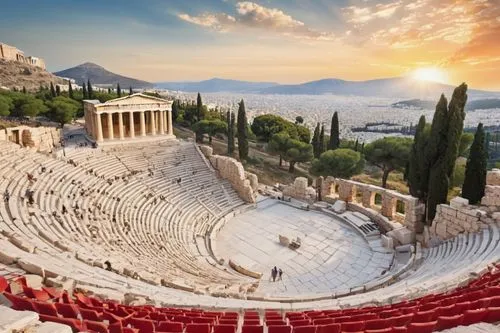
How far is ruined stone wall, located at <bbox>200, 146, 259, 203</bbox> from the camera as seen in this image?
2909 centimetres

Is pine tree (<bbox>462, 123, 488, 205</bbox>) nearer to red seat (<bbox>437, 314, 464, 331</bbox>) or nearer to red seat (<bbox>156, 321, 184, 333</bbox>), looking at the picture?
red seat (<bbox>437, 314, 464, 331</bbox>)

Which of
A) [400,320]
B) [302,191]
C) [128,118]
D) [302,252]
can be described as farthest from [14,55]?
[400,320]

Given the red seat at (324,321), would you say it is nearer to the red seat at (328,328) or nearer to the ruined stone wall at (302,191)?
the red seat at (328,328)

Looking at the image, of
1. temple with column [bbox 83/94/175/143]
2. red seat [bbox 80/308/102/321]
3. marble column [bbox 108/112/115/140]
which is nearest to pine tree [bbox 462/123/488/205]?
red seat [bbox 80/308/102/321]

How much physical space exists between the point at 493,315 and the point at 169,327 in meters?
6.37

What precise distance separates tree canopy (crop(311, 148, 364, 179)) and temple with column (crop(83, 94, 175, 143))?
17.3 m

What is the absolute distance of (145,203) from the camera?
23.3 metres

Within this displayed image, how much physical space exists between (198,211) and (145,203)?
13.5ft

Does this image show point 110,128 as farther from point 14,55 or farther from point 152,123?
point 14,55

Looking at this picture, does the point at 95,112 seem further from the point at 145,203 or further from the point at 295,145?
the point at 295,145

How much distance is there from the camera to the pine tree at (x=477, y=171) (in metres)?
21.2

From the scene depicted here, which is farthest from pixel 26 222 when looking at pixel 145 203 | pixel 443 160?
pixel 443 160

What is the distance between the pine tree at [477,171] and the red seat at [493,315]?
60.0 ft

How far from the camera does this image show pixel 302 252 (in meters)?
20.7
